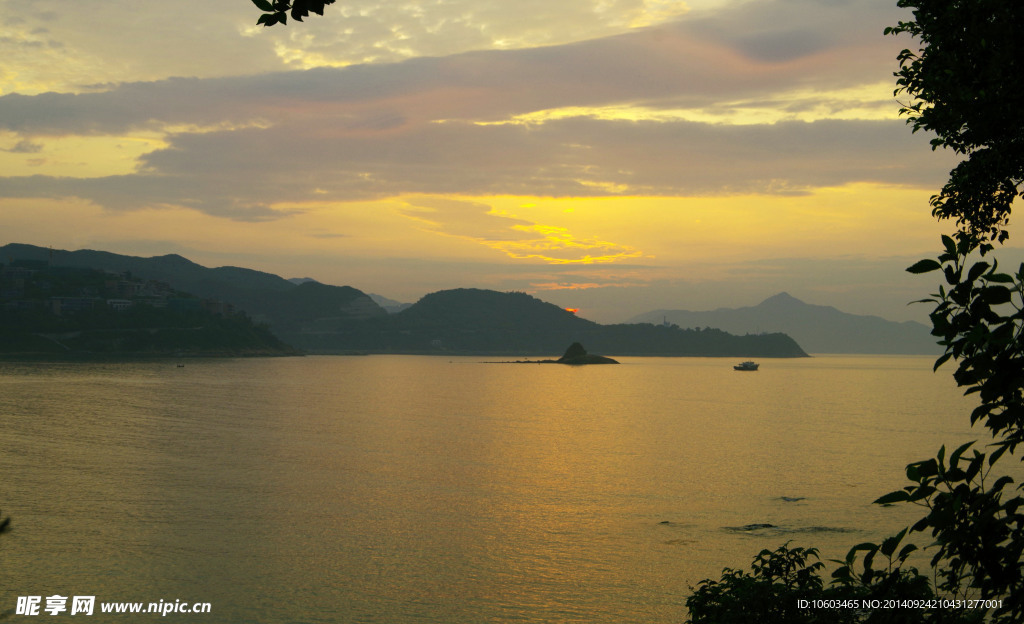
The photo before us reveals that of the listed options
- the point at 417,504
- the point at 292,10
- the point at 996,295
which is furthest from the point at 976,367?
the point at 417,504

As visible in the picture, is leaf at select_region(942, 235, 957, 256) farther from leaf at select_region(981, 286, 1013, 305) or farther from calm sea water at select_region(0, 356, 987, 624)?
calm sea water at select_region(0, 356, 987, 624)

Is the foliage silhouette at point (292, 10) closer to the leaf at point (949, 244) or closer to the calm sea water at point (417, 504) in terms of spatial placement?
the leaf at point (949, 244)

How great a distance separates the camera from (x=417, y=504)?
4091cm

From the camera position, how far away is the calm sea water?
26.8 metres

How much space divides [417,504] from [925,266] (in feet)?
126

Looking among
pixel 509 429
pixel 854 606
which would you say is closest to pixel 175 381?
pixel 509 429

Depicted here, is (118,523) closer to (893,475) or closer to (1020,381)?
(1020,381)

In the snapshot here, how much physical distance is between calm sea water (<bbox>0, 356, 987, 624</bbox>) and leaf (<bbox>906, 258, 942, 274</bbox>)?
22.2 meters

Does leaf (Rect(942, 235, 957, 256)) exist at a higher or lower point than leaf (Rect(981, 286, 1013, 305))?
higher

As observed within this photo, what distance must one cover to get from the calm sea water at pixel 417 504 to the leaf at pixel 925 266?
72.8ft

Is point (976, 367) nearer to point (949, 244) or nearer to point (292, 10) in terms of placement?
point (949, 244)

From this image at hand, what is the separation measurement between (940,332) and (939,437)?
85.3m

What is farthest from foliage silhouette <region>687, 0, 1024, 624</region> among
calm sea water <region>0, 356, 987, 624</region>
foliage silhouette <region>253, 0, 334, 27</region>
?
calm sea water <region>0, 356, 987, 624</region>

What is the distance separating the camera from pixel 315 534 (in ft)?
111
